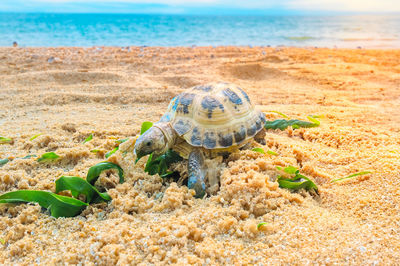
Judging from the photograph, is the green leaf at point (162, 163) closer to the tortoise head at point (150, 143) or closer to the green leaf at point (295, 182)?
the tortoise head at point (150, 143)

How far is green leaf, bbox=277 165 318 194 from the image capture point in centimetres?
206

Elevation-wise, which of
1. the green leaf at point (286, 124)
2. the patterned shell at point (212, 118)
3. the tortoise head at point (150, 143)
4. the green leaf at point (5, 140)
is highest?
the patterned shell at point (212, 118)

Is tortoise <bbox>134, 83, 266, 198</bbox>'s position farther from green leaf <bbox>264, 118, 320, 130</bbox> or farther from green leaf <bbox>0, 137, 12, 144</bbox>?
green leaf <bbox>0, 137, 12, 144</bbox>

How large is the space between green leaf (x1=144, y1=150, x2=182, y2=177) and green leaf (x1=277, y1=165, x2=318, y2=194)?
0.83 metres

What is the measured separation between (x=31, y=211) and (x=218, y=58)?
706 centimetres

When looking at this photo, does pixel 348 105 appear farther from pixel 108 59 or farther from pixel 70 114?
pixel 108 59

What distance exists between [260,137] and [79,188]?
1.56 metres

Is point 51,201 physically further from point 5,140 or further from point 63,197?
point 5,140

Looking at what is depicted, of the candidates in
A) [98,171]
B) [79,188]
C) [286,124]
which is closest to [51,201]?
[79,188]

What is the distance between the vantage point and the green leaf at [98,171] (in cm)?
221

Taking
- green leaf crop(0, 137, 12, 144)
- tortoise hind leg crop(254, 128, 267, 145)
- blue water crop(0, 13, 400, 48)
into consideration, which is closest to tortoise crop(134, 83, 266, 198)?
tortoise hind leg crop(254, 128, 267, 145)

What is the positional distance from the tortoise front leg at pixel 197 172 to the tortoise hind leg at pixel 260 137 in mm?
657

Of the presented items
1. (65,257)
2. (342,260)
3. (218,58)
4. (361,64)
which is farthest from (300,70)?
(65,257)

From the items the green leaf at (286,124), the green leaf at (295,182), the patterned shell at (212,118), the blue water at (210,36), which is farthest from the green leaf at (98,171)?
the blue water at (210,36)
